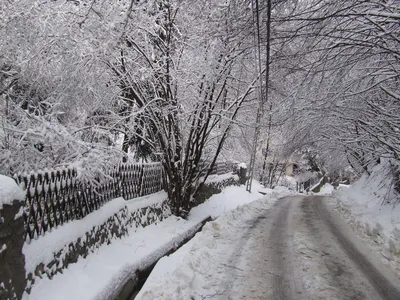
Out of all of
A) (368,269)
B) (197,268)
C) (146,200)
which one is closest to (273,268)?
(197,268)

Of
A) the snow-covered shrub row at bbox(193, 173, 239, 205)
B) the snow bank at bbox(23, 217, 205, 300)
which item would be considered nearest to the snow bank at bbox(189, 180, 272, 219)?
the snow-covered shrub row at bbox(193, 173, 239, 205)

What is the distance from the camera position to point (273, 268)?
5160 millimetres

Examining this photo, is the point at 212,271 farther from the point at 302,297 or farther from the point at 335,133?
the point at 335,133

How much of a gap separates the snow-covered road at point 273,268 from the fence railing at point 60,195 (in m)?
1.68

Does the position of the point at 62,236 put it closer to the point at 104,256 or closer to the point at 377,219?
the point at 104,256

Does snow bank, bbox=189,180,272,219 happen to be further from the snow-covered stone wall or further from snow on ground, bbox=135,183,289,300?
the snow-covered stone wall

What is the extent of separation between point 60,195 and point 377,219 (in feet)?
26.0

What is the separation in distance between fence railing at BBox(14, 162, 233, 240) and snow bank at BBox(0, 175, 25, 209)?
482 mm

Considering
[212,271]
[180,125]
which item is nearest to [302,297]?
[212,271]

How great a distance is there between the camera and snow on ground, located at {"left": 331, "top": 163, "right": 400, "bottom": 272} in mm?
6312

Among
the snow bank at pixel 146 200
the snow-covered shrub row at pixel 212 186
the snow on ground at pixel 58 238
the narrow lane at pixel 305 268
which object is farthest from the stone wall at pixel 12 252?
the snow-covered shrub row at pixel 212 186

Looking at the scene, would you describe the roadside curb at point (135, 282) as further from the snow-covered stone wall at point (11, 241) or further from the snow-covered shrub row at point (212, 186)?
the snow-covered shrub row at point (212, 186)

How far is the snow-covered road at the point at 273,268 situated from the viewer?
166 inches

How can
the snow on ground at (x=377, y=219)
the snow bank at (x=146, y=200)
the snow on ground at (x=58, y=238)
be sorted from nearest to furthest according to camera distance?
the snow on ground at (x=58, y=238) < the snow on ground at (x=377, y=219) < the snow bank at (x=146, y=200)
